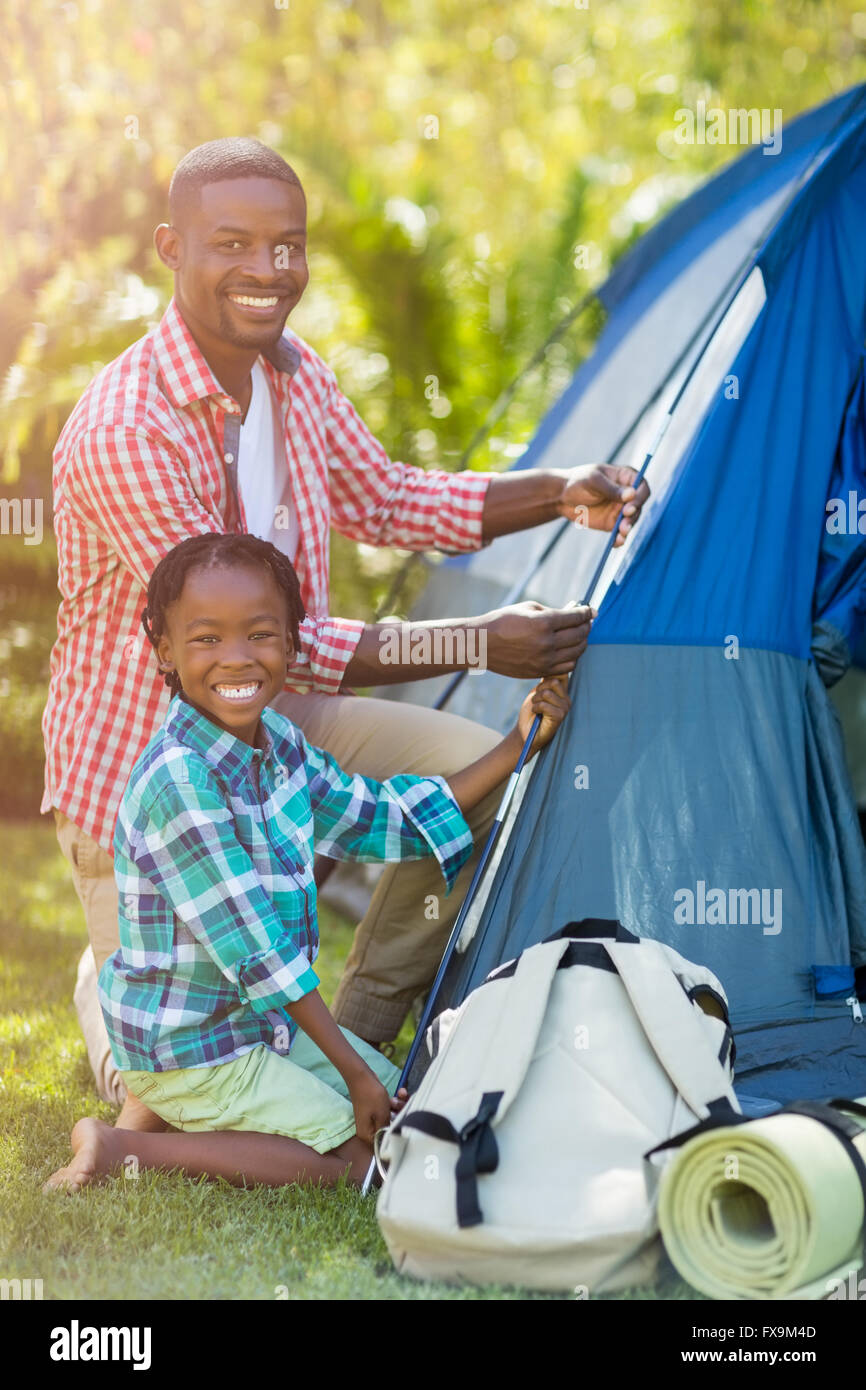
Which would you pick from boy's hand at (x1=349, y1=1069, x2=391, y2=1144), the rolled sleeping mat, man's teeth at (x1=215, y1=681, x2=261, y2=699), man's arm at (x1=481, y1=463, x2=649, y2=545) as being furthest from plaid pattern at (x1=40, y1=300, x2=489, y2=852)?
the rolled sleeping mat

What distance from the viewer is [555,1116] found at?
210cm

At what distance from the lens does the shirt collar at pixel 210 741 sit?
2.54 meters

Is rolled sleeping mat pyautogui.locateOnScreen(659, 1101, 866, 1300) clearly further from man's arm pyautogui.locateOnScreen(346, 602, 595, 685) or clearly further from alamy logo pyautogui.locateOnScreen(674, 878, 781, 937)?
man's arm pyautogui.locateOnScreen(346, 602, 595, 685)

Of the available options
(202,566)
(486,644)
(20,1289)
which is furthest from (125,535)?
(20,1289)

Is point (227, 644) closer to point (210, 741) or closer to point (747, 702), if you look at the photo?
point (210, 741)

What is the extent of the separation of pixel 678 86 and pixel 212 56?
3497mm

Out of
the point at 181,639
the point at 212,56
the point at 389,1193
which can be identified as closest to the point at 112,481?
the point at 181,639

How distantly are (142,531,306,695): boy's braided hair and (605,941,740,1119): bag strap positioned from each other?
0.85 m

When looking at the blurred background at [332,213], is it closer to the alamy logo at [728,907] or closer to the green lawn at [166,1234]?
the alamy logo at [728,907]

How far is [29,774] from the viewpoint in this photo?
546cm

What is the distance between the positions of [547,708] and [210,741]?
0.61 m

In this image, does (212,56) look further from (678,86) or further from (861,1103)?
(861,1103)

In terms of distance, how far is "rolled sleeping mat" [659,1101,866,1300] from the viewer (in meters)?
1.89

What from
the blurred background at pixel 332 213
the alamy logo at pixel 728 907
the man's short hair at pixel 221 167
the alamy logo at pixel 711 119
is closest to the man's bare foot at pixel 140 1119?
the alamy logo at pixel 728 907
